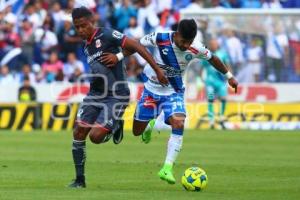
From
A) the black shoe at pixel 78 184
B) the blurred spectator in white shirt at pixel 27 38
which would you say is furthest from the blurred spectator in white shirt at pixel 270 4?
the black shoe at pixel 78 184

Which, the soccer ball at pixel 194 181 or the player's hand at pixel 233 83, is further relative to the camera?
the player's hand at pixel 233 83

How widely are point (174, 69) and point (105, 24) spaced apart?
53.0ft

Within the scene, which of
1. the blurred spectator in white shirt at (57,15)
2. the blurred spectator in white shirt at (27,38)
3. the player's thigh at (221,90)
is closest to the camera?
the player's thigh at (221,90)

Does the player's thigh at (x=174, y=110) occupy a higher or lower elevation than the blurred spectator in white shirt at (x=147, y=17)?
lower

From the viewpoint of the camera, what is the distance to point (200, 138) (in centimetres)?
2222

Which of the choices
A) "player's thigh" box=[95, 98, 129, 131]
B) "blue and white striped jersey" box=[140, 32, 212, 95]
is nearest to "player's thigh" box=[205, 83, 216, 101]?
"blue and white striped jersey" box=[140, 32, 212, 95]

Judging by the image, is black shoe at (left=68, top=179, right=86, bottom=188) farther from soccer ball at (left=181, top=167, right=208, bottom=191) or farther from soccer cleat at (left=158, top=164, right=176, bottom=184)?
soccer ball at (left=181, top=167, right=208, bottom=191)

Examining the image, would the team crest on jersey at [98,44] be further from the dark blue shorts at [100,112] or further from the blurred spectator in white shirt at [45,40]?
the blurred spectator in white shirt at [45,40]

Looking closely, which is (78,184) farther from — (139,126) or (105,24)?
(105,24)

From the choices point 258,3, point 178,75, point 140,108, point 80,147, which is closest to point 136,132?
point 140,108

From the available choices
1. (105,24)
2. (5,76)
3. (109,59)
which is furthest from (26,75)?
(109,59)

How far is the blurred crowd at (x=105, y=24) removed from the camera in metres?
27.9

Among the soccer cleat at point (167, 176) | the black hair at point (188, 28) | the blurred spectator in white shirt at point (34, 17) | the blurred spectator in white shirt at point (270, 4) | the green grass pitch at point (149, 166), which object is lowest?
the green grass pitch at point (149, 166)

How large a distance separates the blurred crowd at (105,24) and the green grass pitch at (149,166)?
425 cm
